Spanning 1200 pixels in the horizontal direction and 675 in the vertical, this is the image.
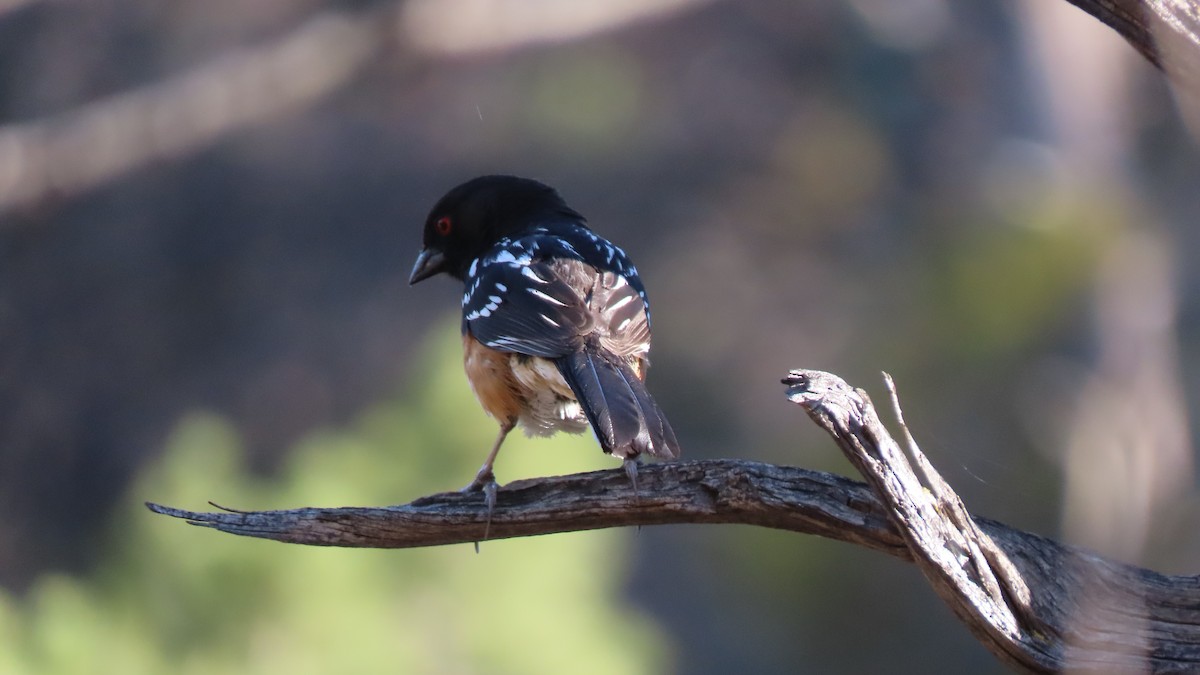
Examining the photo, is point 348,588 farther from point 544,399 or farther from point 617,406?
point 617,406

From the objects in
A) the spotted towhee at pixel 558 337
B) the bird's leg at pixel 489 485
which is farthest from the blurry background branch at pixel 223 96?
the bird's leg at pixel 489 485

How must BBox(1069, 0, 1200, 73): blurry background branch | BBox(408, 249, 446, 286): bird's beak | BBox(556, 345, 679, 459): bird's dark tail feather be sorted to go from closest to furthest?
BBox(1069, 0, 1200, 73): blurry background branch → BBox(556, 345, 679, 459): bird's dark tail feather → BBox(408, 249, 446, 286): bird's beak

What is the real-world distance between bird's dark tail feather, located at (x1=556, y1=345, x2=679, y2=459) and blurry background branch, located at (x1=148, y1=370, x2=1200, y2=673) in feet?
0.31

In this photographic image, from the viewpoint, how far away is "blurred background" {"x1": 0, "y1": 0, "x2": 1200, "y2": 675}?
13.7 ft

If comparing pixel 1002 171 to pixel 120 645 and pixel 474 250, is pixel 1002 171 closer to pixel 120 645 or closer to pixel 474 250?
pixel 474 250

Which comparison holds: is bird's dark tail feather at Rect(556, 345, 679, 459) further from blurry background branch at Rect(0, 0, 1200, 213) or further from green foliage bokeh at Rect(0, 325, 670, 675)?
blurry background branch at Rect(0, 0, 1200, 213)

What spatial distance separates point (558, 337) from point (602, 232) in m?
7.99

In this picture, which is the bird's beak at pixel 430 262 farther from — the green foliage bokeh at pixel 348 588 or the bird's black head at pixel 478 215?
the green foliage bokeh at pixel 348 588

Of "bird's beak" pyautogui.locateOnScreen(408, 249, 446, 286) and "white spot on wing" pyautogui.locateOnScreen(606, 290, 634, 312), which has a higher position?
"bird's beak" pyautogui.locateOnScreen(408, 249, 446, 286)

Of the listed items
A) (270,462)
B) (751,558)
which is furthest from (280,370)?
(751,558)

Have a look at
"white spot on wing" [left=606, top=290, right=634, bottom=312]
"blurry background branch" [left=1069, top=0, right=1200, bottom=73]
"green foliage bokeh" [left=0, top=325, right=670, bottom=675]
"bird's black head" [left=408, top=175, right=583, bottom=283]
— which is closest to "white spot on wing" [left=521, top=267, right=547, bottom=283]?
"white spot on wing" [left=606, top=290, right=634, bottom=312]

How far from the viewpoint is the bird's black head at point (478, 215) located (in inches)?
159

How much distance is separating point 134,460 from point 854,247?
6263 mm

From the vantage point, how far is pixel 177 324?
9.59 m
